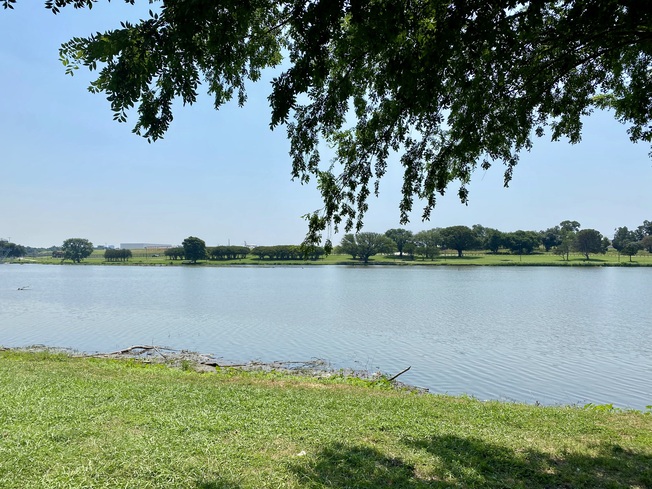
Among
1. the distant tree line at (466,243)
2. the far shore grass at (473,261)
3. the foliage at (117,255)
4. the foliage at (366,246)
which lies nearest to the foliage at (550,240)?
the distant tree line at (466,243)

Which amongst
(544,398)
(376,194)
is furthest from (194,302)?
(376,194)

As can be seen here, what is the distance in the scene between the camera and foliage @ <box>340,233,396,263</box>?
15300 centimetres

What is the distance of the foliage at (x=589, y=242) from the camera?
482ft

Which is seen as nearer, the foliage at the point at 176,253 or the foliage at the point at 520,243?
the foliage at the point at 520,243

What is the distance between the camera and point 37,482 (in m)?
4.62

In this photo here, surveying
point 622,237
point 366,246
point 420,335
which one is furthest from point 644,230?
point 420,335

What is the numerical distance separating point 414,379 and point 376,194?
365 inches

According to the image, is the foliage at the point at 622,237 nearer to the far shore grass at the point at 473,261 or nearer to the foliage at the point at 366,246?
the far shore grass at the point at 473,261

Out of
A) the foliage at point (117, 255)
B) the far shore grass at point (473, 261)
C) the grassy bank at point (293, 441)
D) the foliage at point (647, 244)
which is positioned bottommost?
the grassy bank at point (293, 441)

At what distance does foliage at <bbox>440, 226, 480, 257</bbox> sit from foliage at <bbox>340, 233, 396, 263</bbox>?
63.6ft

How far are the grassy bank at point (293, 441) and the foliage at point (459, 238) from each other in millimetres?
154210

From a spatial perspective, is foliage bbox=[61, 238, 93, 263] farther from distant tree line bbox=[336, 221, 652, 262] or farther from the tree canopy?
the tree canopy

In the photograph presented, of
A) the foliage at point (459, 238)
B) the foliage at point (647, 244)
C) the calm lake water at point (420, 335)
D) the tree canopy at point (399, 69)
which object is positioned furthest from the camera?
the foliage at point (647, 244)

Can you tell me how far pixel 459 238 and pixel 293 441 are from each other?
159 metres
